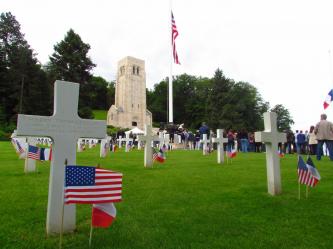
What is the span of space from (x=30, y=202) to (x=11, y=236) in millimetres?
1635

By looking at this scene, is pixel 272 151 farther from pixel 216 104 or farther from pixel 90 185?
pixel 216 104

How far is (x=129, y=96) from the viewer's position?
64.8 m

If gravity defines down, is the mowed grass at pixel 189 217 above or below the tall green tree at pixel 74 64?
below

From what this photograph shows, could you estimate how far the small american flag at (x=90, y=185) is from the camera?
11.1ft

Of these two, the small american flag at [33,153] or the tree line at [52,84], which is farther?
the tree line at [52,84]

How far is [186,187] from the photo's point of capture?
6.70m

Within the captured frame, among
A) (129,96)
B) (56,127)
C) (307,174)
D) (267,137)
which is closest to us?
(56,127)

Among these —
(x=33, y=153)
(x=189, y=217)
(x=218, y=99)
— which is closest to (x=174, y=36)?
(x=33, y=153)

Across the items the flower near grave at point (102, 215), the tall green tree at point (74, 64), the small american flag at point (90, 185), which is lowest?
the flower near grave at point (102, 215)

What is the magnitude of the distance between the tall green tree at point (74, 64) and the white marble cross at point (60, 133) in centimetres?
5159

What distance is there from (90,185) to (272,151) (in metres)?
4.13

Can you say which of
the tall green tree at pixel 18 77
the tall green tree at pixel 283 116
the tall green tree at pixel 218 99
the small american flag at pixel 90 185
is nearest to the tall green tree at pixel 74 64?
the tall green tree at pixel 18 77

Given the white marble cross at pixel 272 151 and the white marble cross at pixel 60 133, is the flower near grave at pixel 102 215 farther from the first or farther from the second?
the white marble cross at pixel 272 151

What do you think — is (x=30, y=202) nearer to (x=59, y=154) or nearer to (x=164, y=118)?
(x=59, y=154)
